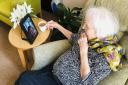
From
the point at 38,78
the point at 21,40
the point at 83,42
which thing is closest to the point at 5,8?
the point at 21,40

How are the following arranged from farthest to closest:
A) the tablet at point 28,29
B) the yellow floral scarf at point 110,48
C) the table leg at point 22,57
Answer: the table leg at point 22,57
the tablet at point 28,29
the yellow floral scarf at point 110,48

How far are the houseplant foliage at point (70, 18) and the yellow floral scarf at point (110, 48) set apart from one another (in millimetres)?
663

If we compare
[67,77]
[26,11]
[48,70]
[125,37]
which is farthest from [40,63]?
[125,37]

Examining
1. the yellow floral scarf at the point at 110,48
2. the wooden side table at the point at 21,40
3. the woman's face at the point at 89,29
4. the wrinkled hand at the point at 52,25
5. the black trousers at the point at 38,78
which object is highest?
the woman's face at the point at 89,29

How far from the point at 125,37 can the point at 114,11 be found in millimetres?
238

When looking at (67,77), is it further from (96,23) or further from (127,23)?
(127,23)

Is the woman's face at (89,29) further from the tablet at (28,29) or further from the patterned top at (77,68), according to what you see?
the tablet at (28,29)

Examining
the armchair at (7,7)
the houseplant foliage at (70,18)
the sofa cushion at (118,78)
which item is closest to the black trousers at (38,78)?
the sofa cushion at (118,78)

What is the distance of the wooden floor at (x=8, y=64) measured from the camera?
6.73 feet

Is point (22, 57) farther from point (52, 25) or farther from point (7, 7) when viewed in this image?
point (7, 7)

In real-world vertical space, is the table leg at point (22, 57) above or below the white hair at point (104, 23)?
below

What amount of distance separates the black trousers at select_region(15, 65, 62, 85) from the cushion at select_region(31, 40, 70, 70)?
2.8 inches

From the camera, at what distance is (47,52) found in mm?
1633

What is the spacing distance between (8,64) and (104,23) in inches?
50.9
